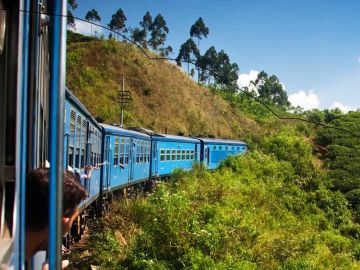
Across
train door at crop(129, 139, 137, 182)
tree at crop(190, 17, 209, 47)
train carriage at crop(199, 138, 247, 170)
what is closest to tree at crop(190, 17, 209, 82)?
tree at crop(190, 17, 209, 47)

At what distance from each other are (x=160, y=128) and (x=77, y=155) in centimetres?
3700

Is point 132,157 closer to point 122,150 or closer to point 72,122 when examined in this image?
point 122,150

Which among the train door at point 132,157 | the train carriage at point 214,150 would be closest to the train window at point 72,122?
the train door at point 132,157

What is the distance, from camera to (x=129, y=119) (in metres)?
41.9

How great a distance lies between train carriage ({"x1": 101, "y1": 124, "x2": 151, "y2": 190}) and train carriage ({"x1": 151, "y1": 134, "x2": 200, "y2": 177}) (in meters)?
0.92

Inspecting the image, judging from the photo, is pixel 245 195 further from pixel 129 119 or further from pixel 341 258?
pixel 129 119

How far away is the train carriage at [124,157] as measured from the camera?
1237 cm

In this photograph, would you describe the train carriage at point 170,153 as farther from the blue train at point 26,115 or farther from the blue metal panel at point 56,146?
the blue metal panel at point 56,146

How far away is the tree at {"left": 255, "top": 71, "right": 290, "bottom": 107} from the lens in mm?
72025

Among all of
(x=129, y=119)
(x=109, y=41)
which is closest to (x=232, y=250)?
(x=129, y=119)

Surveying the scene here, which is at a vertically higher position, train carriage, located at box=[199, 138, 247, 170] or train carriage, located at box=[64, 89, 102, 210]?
train carriage, located at box=[64, 89, 102, 210]

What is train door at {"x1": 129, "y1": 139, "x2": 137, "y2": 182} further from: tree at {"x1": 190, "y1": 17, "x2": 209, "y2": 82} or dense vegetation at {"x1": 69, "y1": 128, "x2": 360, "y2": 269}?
tree at {"x1": 190, "y1": 17, "x2": 209, "y2": 82}

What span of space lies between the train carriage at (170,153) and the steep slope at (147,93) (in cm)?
1950

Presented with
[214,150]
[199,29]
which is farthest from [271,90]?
[214,150]
